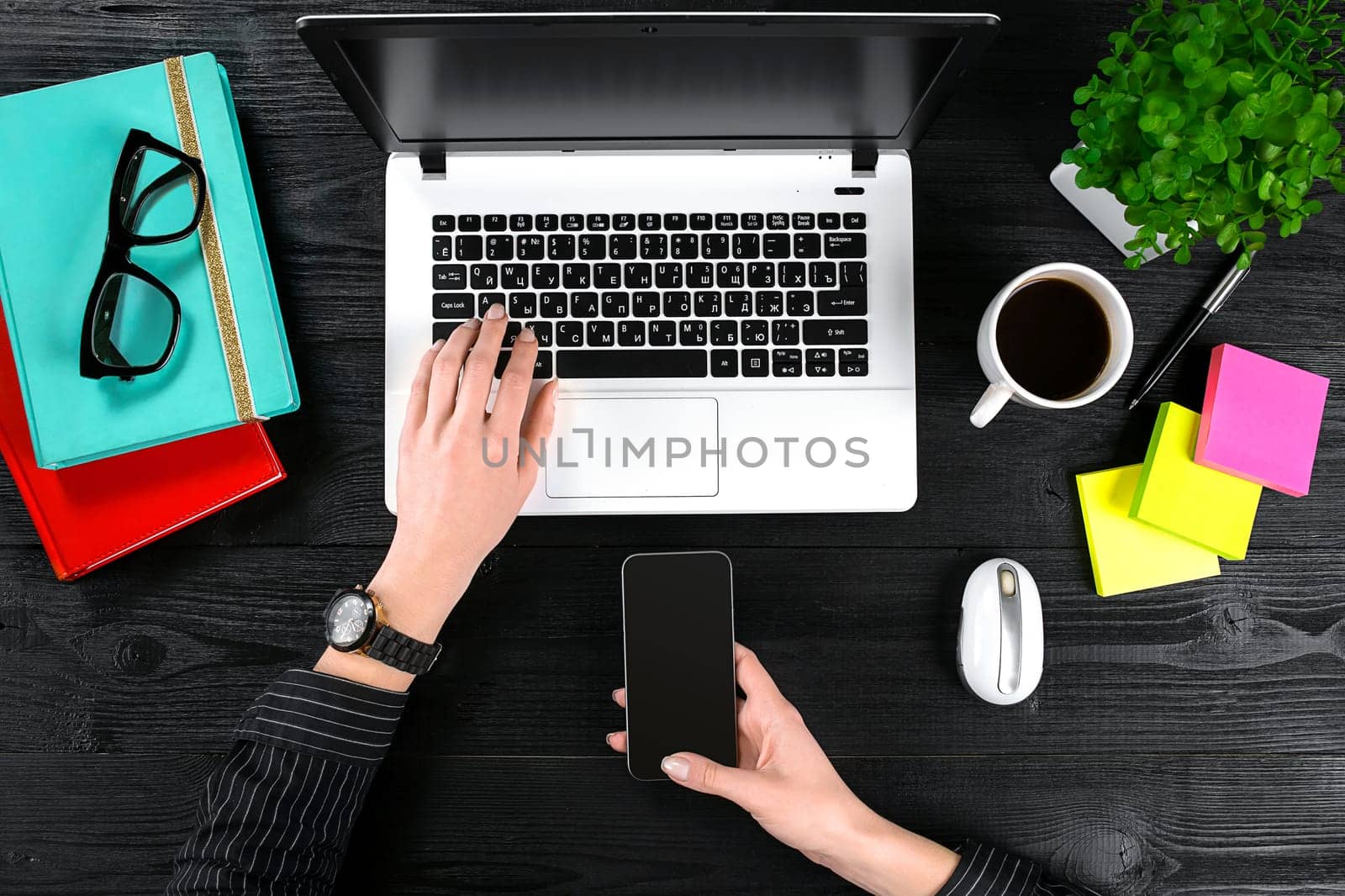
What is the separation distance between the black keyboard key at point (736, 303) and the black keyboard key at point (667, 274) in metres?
0.05

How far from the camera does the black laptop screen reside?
Answer: 0.64 metres

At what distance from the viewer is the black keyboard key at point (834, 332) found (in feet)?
2.58

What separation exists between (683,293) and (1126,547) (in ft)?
1.70

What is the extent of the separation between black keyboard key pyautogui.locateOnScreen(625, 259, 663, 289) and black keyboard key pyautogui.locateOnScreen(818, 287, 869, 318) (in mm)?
167

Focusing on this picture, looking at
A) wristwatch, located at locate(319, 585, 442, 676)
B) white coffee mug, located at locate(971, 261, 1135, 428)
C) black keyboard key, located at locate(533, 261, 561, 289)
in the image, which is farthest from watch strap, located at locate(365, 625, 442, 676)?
white coffee mug, located at locate(971, 261, 1135, 428)

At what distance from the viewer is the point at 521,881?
2.67 feet

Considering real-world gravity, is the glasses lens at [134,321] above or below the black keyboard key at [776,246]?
below

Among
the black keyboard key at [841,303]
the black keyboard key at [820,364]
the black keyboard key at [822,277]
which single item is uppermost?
the black keyboard key at [822,277]

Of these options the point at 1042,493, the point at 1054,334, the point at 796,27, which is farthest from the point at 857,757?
the point at 796,27

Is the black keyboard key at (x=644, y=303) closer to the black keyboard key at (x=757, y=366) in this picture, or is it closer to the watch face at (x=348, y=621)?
the black keyboard key at (x=757, y=366)

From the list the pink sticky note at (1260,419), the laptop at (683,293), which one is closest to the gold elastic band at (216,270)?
the laptop at (683,293)

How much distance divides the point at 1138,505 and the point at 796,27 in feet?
1.85

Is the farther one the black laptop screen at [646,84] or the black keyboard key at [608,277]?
the black keyboard key at [608,277]

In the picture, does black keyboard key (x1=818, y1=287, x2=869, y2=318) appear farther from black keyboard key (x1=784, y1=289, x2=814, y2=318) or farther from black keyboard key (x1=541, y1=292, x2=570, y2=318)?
black keyboard key (x1=541, y1=292, x2=570, y2=318)
